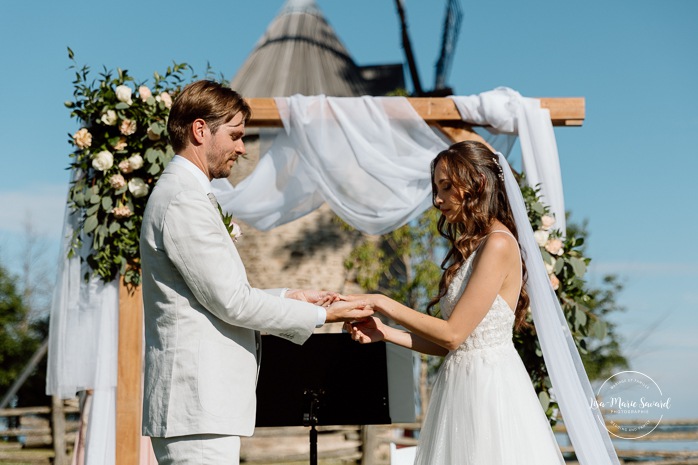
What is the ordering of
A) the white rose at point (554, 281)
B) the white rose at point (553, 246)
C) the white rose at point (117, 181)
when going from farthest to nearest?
the white rose at point (553, 246) → the white rose at point (554, 281) → the white rose at point (117, 181)

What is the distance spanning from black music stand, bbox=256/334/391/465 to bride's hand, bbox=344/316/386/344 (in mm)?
881

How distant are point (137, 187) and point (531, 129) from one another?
2677mm

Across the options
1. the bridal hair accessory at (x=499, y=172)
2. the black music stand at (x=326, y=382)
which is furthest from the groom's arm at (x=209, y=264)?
the black music stand at (x=326, y=382)

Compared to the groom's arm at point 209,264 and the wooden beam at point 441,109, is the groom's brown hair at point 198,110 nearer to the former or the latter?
the groom's arm at point 209,264

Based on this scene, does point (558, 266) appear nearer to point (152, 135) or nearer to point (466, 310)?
point (466, 310)

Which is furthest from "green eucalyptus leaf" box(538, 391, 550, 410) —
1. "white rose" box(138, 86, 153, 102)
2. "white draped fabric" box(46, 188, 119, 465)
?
"white rose" box(138, 86, 153, 102)

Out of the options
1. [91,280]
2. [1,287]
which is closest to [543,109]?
[91,280]

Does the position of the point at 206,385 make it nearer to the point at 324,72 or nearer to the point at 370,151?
the point at 370,151

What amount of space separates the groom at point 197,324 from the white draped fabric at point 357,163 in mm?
2671

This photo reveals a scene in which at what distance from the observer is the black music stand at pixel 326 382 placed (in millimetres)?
4297

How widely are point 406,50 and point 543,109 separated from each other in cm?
1090

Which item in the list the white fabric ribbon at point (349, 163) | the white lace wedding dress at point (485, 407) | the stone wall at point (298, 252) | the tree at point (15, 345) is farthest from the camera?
the tree at point (15, 345)

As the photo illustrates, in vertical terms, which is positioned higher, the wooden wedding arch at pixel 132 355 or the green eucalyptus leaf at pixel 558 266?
the green eucalyptus leaf at pixel 558 266

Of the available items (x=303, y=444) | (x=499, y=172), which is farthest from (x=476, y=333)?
(x=303, y=444)
